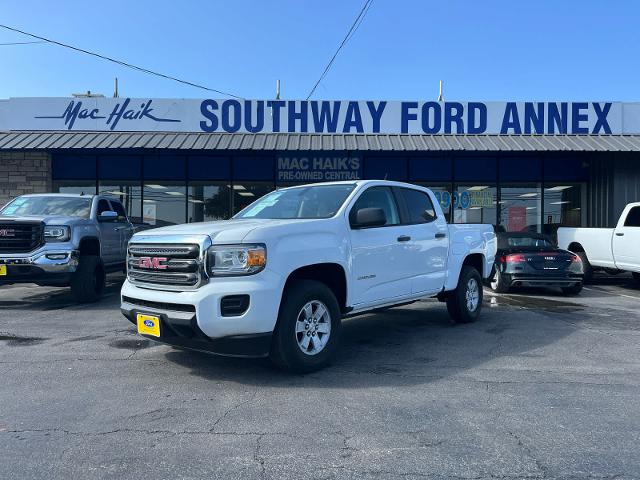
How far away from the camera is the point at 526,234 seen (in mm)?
12703

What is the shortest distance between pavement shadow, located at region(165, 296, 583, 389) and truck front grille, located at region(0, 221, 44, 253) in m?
4.31

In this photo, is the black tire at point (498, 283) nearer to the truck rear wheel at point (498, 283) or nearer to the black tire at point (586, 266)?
the truck rear wheel at point (498, 283)

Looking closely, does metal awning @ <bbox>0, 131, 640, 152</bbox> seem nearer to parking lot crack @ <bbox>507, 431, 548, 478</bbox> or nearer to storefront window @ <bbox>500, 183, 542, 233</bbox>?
storefront window @ <bbox>500, 183, 542, 233</bbox>

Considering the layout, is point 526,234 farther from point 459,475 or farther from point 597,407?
point 459,475

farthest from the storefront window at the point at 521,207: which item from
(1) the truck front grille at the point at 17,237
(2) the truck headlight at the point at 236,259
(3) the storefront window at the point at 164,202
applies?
(2) the truck headlight at the point at 236,259

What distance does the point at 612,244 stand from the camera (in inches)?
487

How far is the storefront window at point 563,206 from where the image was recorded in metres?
17.9

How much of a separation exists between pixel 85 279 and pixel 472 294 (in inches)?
261

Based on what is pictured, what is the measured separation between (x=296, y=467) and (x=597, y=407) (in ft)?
8.87

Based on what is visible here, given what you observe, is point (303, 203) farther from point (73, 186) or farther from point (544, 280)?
point (73, 186)

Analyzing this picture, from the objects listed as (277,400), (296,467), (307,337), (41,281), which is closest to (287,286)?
(307,337)

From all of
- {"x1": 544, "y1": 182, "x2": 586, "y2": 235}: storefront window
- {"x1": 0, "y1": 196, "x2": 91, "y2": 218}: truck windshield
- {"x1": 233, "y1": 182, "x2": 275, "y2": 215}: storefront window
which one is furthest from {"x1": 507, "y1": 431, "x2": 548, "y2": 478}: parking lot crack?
{"x1": 544, "y1": 182, "x2": 586, "y2": 235}: storefront window

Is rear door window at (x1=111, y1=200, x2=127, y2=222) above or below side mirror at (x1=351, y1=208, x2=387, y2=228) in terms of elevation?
above

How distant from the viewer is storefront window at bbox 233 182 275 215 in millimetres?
17453
